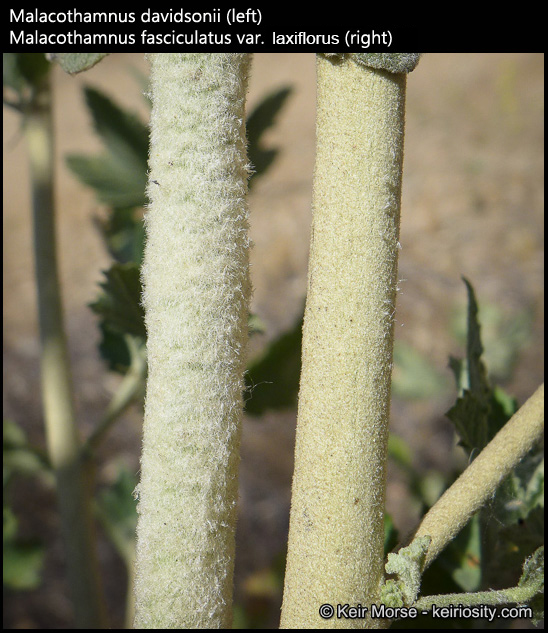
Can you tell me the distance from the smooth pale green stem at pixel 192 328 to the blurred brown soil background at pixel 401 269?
396 millimetres

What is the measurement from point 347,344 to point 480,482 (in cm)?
13

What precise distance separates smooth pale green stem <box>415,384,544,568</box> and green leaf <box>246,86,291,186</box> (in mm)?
477

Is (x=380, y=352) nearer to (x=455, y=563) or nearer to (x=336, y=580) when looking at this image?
(x=336, y=580)

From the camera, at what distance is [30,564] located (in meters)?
1.00

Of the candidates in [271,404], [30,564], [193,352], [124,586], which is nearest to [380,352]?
A: [193,352]

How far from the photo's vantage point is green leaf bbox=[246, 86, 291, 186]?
2.60 ft

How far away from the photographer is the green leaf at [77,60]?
421 mm

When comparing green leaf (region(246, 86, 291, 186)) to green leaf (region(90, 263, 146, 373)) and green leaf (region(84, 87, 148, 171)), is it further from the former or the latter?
green leaf (region(90, 263, 146, 373))

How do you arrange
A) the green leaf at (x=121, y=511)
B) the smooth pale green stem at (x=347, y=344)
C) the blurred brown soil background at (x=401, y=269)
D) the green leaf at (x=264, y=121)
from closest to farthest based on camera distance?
the smooth pale green stem at (x=347, y=344) < the green leaf at (x=264, y=121) < the green leaf at (x=121, y=511) < the blurred brown soil background at (x=401, y=269)

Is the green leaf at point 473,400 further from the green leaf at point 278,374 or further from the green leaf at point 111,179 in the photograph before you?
the green leaf at point 111,179

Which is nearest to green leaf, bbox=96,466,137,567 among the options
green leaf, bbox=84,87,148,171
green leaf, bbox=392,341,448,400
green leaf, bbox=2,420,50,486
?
green leaf, bbox=2,420,50,486

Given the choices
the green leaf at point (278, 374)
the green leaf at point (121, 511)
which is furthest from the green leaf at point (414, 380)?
the green leaf at point (278, 374)

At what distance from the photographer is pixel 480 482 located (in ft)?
1.35

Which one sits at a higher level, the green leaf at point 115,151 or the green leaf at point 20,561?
the green leaf at point 115,151
